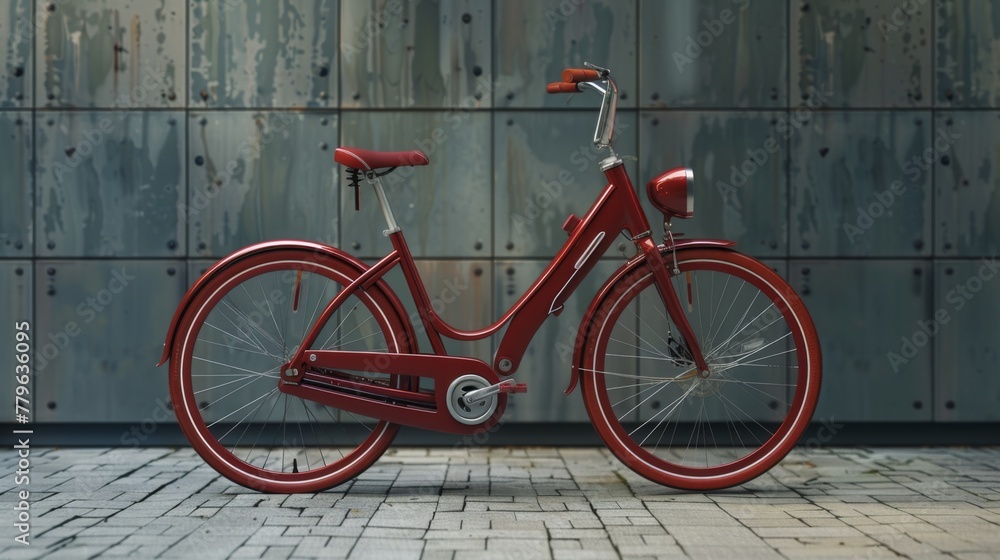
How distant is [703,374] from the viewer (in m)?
3.96

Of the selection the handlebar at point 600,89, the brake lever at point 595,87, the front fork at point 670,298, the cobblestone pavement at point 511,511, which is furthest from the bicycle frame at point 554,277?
the cobblestone pavement at point 511,511

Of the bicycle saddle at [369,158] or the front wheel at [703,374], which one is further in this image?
the front wheel at [703,374]

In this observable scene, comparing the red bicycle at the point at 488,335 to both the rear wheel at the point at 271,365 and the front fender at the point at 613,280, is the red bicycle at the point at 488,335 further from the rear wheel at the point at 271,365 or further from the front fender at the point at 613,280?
the rear wheel at the point at 271,365

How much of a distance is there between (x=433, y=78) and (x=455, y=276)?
3.38ft

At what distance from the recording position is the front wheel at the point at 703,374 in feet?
13.2

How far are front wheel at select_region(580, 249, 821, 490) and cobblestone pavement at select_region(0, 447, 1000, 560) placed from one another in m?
0.21

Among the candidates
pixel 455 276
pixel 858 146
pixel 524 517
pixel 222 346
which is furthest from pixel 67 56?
pixel 858 146

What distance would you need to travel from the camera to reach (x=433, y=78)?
16.9ft

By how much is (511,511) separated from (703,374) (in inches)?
37.0

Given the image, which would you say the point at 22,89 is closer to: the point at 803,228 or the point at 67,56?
the point at 67,56

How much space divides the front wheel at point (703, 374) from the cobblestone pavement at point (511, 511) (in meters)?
0.21

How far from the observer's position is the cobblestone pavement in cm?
316

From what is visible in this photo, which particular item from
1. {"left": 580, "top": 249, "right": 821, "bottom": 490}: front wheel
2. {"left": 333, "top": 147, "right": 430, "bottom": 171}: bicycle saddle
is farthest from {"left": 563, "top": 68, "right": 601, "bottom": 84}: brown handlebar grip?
{"left": 580, "top": 249, "right": 821, "bottom": 490}: front wheel

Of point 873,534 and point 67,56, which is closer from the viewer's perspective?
point 873,534
